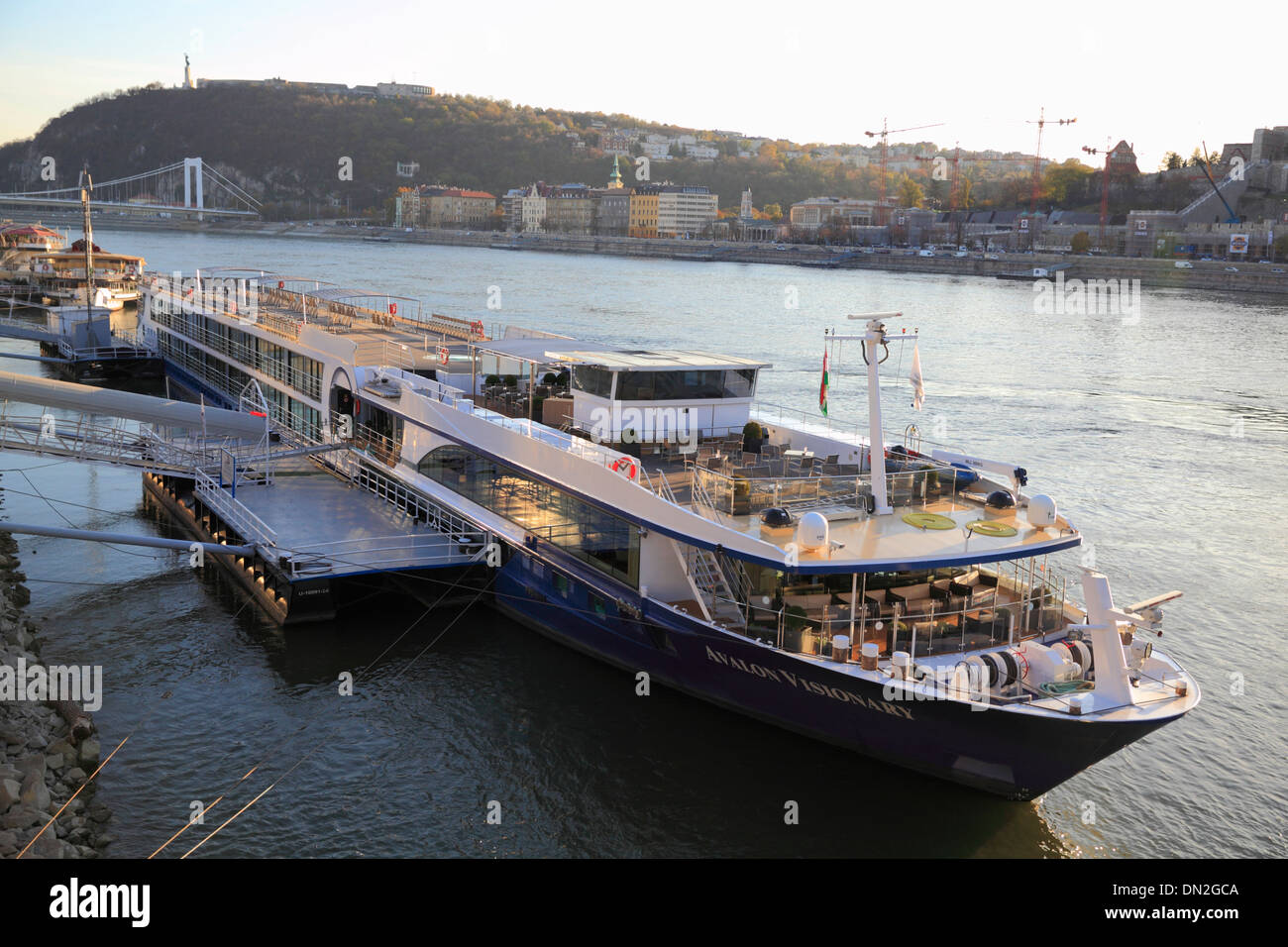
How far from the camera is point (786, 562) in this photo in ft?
42.2

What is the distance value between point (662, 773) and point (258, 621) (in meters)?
8.19

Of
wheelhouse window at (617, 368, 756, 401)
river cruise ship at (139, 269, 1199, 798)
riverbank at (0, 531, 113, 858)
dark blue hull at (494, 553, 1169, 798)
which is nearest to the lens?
riverbank at (0, 531, 113, 858)

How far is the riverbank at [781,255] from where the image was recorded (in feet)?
357

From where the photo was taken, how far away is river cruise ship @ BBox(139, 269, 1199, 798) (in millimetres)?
12312

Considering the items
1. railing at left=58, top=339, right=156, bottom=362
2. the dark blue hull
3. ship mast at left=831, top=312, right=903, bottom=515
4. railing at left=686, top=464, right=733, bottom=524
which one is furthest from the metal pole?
railing at left=58, top=339, right=156, bottom=362

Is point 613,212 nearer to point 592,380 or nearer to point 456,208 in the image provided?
point 456,208

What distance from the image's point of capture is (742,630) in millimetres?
13891

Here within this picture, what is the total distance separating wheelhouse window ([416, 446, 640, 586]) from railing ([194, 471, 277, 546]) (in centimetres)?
324

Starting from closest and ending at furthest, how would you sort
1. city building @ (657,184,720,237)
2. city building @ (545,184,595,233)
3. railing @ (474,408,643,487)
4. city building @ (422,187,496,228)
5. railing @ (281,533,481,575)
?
railing @ (474,408,643,487) → railing @ (281,533,481,575) → city building @ (657,184,720,237) → city building @ (545,184,595,233) → city building @ (422,187,496,228)

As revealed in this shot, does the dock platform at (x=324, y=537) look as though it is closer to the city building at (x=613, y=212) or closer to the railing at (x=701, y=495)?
the railing at (x=701, y=495)

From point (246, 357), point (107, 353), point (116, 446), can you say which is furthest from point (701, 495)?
point (107, 353)

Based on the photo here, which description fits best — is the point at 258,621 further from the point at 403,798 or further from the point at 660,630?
the point at 660,630

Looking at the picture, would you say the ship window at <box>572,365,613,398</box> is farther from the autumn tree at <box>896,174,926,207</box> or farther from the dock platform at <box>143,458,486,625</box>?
the autumn tree at <box>896,174,926,207</box>

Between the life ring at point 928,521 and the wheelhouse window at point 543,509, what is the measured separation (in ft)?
12.6
